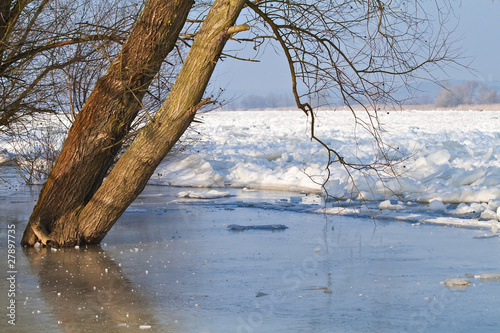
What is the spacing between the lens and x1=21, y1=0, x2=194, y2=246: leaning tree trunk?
6016 millimetres

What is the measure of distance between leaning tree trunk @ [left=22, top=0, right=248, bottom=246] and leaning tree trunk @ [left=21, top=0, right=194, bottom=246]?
0.60 feet

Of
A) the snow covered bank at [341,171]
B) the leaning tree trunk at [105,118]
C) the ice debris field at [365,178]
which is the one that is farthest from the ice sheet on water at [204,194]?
the leaning tree trunk at [105,118]

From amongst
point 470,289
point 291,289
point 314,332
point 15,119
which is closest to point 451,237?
point 470,289

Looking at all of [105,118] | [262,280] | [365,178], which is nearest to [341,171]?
[365,178]

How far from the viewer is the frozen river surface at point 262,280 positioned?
3812 mm

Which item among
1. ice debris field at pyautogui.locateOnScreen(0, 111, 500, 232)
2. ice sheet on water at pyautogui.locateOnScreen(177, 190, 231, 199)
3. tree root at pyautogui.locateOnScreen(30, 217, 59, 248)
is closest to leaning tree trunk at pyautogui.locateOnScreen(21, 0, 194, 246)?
tree root at pyautogui.locateOnScreen(30, 217, 59, 248)

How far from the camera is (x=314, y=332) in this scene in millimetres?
3561

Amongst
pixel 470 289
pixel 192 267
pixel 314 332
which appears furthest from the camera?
pixel 192 267

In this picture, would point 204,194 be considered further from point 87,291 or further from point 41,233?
point 87,291

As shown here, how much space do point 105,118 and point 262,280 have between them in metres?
2.53

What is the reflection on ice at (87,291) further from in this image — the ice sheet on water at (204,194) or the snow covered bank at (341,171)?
the ice sheet on water at (204,194)

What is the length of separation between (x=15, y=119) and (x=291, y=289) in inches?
194

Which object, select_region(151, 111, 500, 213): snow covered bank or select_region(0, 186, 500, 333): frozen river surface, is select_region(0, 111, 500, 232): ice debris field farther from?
select_region(0, 186, 500, 333): frozen river surface

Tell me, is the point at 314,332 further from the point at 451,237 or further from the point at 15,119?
the point at 15,119
